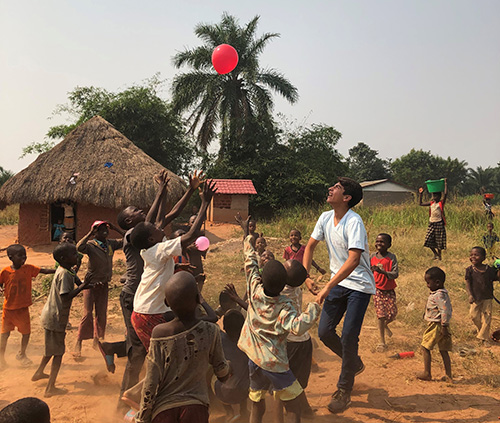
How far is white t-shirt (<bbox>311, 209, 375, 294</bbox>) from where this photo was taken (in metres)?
3.27

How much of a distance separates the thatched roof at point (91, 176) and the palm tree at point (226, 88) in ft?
30.1

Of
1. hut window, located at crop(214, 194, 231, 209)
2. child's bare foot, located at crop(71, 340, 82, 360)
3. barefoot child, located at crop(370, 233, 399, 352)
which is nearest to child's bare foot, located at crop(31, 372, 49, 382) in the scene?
child's bare foot, located at crop(71, 340, 82, 360)

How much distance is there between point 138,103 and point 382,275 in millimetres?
20844

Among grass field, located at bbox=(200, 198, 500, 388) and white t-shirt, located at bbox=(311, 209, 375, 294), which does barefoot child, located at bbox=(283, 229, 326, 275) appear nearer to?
grass field, located at bbox=(200, 198, 500, 388)

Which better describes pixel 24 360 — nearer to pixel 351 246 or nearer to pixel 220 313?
pixel 220 313

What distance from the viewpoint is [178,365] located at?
2041mm

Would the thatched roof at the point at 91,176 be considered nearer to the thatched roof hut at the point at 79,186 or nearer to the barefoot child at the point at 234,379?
the thatched roof hut at the point at 79,186

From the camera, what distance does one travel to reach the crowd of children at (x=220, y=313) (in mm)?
2062

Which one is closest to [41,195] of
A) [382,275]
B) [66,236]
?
[66,236]

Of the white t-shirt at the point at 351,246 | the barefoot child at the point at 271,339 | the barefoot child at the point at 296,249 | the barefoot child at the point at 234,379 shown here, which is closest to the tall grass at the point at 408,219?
the barefoot child at the point at 296,249

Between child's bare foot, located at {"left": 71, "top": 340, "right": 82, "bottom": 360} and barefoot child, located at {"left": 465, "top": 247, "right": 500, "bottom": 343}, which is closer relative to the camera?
child's bare foot, located at {"left": 71, "top": 340, "right": 82, "bottom": 360}

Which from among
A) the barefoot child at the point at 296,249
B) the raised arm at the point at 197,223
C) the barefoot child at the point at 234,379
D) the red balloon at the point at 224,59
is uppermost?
the red balloon at the point at 224,59

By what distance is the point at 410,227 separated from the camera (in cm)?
1391

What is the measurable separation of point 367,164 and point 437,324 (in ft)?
156
